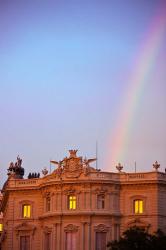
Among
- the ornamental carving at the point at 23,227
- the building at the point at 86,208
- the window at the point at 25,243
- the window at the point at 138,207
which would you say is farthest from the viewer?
the ornamental carving at the point at 23,227

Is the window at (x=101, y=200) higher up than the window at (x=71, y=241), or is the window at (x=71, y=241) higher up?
the window at (x=101, y=200)

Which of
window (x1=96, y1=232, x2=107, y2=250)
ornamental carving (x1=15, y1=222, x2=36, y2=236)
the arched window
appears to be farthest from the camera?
ornamental carving (x1=15, y1=222, x2=36, y2=236)

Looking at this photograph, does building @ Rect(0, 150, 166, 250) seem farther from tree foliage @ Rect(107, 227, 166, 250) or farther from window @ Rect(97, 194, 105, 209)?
tree foliage @ Rect(107, 227, 166, 250)

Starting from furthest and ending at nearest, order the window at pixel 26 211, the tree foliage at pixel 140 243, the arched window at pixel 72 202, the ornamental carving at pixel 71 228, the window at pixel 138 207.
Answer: the window at pixel 26 211, the arched window at pixel 72 202, the window at pixel 138 207, the ornamental carving at pixel 71 228, the tree foliage at pixel 140 243

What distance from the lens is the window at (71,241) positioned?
85.1 meters

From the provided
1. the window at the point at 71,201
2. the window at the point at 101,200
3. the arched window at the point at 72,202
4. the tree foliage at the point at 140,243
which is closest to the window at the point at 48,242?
the arched window at the point at 72,202

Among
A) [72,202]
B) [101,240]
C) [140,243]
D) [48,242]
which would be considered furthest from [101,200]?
[140,243]

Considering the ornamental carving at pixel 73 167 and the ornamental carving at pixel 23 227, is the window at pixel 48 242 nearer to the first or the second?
the ornamental carving at pixel 23 227

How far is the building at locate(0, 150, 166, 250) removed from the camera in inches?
3349

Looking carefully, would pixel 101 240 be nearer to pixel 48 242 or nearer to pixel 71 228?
pixel 71 228

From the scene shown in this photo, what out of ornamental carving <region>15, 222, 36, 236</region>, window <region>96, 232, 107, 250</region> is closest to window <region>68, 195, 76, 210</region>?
window <region>96, 232, 107, 250</region>

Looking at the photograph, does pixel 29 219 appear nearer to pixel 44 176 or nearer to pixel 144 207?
pixel 44 176

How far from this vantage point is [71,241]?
8531cm

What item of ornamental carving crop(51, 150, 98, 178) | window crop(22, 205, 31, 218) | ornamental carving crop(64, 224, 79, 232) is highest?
ornamental carving crop(51, 150, 98, 178)
